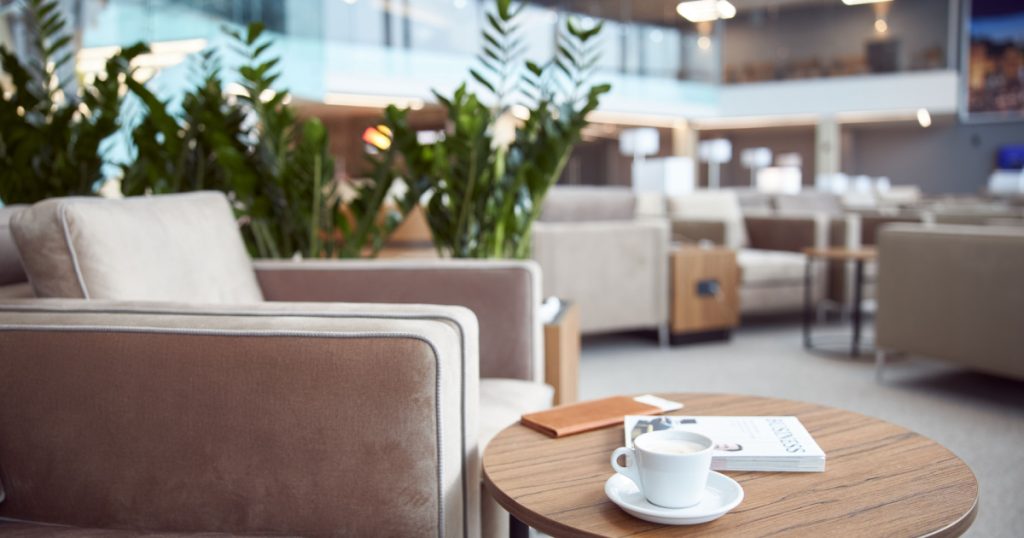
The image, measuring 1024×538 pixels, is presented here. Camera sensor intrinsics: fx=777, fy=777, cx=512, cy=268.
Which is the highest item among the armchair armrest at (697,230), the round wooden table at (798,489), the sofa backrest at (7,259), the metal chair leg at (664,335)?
the sofa backrest at (7,259)

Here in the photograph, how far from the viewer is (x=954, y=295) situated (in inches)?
126

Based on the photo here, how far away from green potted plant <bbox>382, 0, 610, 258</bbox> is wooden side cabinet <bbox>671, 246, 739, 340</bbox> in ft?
6.41

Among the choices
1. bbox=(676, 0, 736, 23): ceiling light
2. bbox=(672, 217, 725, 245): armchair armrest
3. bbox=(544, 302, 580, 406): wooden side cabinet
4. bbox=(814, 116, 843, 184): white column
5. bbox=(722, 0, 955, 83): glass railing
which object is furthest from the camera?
bbox=(814, 116, 843, 184): white column

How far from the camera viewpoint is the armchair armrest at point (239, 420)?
110 cm

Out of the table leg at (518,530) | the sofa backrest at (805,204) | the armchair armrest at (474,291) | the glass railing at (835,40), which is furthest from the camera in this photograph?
the glass railing at (835,40)

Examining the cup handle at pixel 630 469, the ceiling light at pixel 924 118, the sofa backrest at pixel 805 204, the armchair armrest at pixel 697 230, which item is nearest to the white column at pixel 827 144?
the ceiling light at pixel 924 118

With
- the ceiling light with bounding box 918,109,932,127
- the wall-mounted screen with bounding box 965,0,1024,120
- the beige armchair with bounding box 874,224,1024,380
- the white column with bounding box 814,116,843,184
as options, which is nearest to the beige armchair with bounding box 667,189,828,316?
the beige armchair with bounding box 874,224,1024,380

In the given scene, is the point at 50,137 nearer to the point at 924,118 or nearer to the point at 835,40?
the point at 924,118

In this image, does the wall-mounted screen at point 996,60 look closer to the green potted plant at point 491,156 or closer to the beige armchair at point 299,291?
the green potted plant at point 491,156

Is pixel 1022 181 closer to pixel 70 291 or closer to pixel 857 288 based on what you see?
pixel 857 288

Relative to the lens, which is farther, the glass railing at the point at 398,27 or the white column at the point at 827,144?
the white column at the point at 827,144

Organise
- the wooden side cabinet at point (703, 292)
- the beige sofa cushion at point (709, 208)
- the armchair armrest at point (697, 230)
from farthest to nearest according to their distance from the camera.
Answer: the beige sofa cushion at point (709, 208) → the armchair armrest at point (697, 230) → the wooden side cabinet at point (703, 292)

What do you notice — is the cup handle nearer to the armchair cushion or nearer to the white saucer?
the white saucer

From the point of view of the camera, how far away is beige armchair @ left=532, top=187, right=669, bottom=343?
13.4 ft
